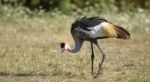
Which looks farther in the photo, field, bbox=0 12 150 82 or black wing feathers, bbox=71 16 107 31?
field, bbox=0 12 150 82

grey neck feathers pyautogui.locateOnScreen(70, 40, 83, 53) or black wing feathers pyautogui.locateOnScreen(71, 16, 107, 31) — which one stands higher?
black wing feathers pyautogui.locateOnScreen(71, 16, 107, 31)

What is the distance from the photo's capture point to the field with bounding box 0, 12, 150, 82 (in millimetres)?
10391

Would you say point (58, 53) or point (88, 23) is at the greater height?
point (88, 23)

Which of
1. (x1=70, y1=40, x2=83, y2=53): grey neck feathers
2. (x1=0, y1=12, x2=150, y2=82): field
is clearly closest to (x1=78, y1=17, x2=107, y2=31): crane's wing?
(x1=70, y1=40, x2=83, y2=53): grey neck feathers

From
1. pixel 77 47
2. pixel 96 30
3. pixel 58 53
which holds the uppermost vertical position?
pixel 96 30

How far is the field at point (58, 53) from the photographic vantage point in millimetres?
10391

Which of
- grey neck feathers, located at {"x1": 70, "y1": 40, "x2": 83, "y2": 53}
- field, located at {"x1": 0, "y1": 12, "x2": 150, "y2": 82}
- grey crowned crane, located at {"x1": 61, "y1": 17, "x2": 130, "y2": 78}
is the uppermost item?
grey crowned crane, located at {"x1": 61, "y1": 17, "x2": 130, "y2": 78}

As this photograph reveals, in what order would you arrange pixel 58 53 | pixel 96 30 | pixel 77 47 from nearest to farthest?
pixel 96 30, pixel 77 47, pixel 58 53

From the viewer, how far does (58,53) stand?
13.0 meters

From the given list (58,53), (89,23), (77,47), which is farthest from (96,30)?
(58,53)

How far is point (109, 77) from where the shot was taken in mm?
10391

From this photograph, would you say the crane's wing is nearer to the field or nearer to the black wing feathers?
the black wing feathers

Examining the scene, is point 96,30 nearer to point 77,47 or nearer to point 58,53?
point 77,47

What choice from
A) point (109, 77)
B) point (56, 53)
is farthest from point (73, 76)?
point (56, 53)
